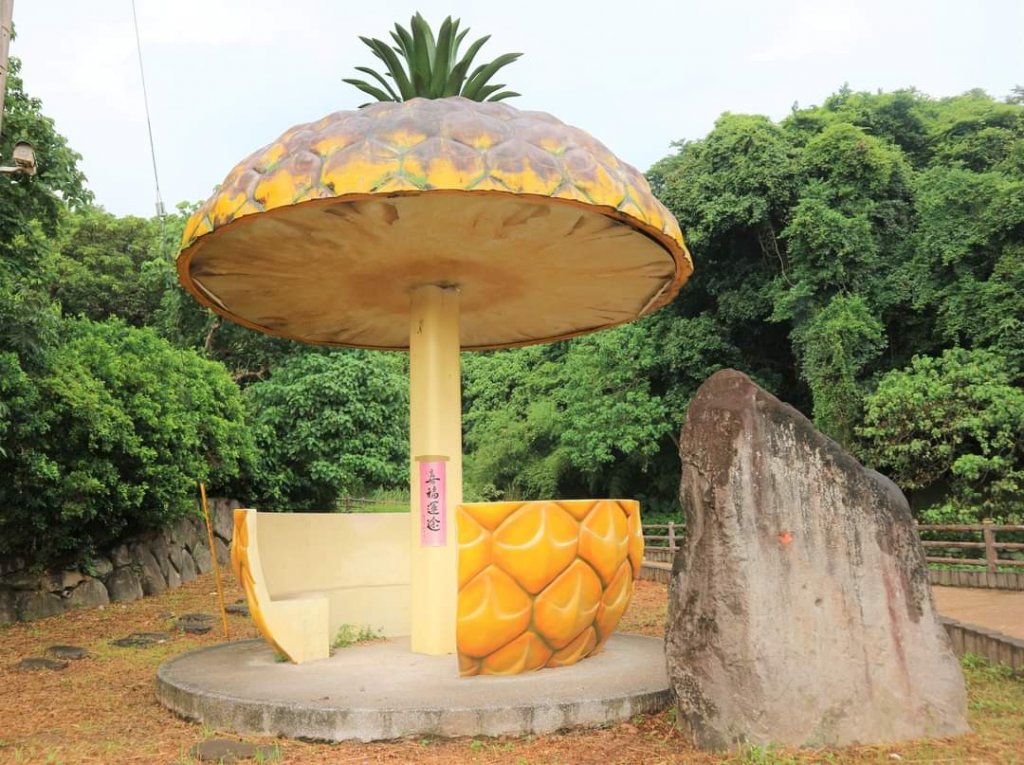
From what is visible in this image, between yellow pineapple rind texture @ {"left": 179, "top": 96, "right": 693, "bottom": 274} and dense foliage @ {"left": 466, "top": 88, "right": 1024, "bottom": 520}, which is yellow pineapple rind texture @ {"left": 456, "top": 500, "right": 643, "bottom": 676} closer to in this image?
yellow pineapple rind texture @ {"left": 179, "top": 96, "right": 693, "bottom": 274}

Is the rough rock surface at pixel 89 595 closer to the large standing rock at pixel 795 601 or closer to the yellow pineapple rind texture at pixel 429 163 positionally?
the yellow pineapple rind texture at pixel 429 163

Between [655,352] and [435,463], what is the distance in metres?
18.4

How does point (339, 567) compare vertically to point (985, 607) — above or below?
above

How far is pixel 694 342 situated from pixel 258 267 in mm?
18751

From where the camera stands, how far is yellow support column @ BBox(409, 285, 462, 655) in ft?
26.3

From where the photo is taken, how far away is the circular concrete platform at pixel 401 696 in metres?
5.69

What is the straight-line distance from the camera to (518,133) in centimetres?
614

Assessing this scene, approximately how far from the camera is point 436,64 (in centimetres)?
767

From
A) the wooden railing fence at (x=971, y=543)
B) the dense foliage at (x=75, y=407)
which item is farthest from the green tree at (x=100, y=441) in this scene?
the wooden railing fence at (x=971, y=543)

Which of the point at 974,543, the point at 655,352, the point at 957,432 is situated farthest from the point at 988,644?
the point at 655,352

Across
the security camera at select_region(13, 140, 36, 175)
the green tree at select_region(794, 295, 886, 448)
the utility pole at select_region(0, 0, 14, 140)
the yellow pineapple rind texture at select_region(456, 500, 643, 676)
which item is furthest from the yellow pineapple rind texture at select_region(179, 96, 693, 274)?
the green tree at select_region(794, 295, 886, 448)

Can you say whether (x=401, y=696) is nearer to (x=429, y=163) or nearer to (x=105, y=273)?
(x=429, y=163)

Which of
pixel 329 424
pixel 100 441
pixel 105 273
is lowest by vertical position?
pixel 100 441

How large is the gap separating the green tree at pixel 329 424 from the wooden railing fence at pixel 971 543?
24.3 ft
